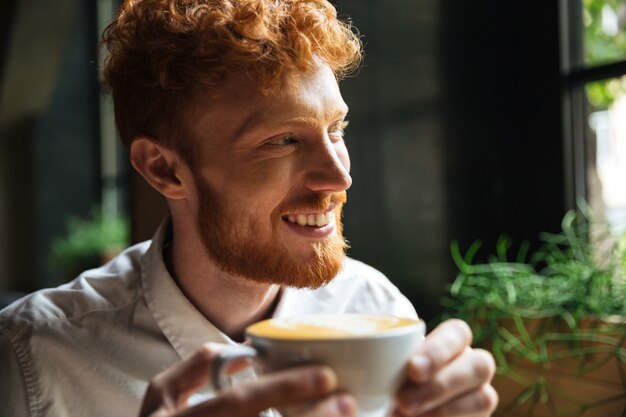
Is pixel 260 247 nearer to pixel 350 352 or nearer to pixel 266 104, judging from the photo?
pixel 266 104

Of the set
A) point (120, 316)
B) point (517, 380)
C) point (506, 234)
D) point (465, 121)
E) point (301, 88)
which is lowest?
point (517, 380)

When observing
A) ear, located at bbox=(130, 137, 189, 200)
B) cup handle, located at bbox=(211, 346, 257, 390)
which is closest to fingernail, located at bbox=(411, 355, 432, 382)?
cup handle, located at bbox=(211, 346, 257, 390)

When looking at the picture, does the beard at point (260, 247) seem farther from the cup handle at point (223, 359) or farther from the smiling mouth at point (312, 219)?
the cup handle at point (223, 359)

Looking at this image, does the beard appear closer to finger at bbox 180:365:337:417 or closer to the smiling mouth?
the smiling mouth

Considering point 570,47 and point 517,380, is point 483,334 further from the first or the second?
point 570,47

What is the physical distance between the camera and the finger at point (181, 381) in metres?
0.68

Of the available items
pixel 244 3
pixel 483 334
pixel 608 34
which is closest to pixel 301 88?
pixel 244 3

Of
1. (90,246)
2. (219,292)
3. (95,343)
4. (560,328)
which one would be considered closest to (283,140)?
(219,292)

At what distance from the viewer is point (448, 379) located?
67 cm

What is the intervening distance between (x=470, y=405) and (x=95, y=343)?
679 millimetres

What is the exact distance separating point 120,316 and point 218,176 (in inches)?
12.1

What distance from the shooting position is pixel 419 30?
206 centimetres

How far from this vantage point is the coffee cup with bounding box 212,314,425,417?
0.59 metres

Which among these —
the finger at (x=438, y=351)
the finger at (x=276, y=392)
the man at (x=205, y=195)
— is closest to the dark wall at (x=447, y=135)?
the man at (x=205, y=195)
